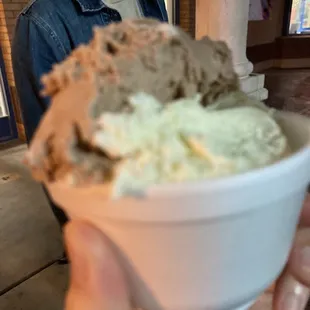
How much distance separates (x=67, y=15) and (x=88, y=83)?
0.84m

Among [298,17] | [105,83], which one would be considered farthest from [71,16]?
[298,17]

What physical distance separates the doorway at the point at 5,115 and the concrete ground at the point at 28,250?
76 cm

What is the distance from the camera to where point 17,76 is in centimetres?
119

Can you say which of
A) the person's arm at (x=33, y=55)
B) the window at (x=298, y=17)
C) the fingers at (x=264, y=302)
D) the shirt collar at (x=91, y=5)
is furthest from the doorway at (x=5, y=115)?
the window at (x=298, y=17)

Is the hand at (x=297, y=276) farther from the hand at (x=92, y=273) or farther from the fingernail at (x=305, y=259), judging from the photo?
the hand at (x=92, y=273)

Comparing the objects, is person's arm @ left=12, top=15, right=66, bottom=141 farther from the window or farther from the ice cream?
the window

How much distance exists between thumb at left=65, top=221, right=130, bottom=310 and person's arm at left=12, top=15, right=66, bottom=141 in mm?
774

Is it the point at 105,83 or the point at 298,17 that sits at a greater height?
the point at 105,83

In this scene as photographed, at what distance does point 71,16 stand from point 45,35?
0.32 ft

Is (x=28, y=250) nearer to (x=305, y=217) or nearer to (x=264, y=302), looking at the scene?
(x=264, y=302)

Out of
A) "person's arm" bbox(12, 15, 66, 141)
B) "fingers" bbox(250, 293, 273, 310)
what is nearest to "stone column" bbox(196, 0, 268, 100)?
"person's arm" bbox(12, 15, 66, 141)

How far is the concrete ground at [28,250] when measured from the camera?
1.54 metres

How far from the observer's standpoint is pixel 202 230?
1.18 ft

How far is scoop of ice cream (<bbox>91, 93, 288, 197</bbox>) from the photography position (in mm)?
344
